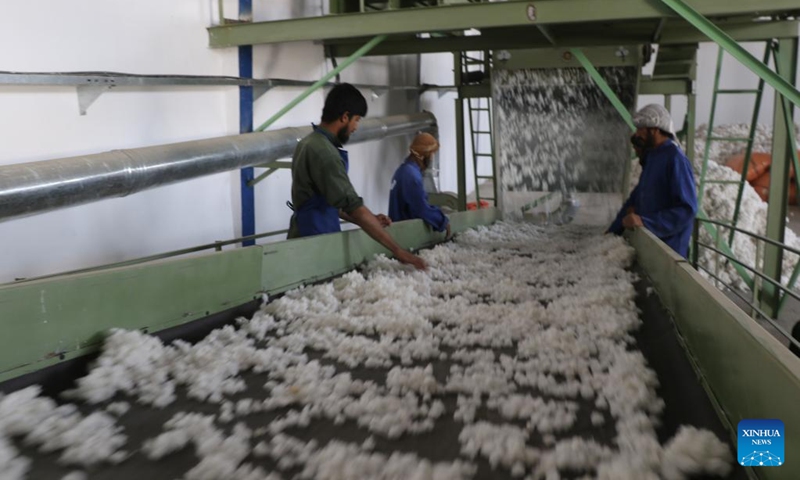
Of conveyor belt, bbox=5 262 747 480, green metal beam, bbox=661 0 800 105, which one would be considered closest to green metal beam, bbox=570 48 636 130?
green metal beam, bbox=661 0 800 105

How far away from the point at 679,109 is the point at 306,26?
11415 mm

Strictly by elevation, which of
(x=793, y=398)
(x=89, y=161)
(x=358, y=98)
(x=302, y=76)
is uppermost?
(x=302, y=76)

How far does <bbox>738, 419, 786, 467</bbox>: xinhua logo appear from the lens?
1.14 m

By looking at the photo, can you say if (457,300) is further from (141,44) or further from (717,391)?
(141,44)

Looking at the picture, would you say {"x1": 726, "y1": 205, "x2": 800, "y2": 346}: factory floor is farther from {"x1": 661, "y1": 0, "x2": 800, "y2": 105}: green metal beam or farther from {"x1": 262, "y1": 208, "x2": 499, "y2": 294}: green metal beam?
{"x1": 262, "y1": 208, "x2": 499, "y2": 294}: green metal beam

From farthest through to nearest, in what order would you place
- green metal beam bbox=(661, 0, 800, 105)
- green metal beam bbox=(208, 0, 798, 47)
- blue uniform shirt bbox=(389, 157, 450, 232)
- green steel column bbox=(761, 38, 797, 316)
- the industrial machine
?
green steel column bbox=(761, 38, 797, 316), blue uniform shirt bbox=(389, 157, 450, 232), green metal beam bbox=(208, 0, 798, 47), green metal beam bbox=(661, 0, 800, 105), the industrial machine

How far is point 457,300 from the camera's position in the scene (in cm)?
267

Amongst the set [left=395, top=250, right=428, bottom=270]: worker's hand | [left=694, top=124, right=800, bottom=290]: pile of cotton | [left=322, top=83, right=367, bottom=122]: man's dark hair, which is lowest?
[left=694, top=124, right=800, bottom=290]: pile of cotton

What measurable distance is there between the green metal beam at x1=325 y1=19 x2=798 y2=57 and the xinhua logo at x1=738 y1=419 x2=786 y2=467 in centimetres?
447

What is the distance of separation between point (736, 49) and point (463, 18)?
5.89 ft

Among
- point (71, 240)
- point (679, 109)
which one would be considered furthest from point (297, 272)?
point (679, 109)

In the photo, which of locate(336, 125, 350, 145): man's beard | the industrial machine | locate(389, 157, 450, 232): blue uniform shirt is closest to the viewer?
the industrial machine

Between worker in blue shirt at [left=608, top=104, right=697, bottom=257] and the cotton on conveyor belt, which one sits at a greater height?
worker in blue shirt at [left=608, top=104, right=697, bottom=257]

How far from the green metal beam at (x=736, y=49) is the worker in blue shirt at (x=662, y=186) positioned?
50cm
